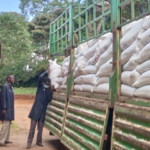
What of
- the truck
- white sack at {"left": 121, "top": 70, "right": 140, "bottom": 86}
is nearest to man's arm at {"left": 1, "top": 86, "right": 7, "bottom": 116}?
the truck

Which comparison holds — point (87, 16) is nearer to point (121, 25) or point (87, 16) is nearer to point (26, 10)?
point (121, 25)

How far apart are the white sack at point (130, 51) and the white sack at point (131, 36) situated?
0.26 feet

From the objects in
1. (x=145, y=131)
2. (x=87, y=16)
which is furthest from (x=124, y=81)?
(x=87, y=16)

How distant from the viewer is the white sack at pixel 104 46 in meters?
3.20

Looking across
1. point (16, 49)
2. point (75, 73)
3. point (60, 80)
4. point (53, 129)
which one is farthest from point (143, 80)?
point (16, 49)

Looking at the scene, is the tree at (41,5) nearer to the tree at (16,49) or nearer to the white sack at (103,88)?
the tree at (16,49)

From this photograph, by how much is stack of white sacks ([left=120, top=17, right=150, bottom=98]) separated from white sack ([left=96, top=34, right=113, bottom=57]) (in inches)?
11.3

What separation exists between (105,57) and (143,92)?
3.12 feet

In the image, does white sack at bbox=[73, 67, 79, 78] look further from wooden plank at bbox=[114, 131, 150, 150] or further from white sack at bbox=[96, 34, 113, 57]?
wooden plank at bbox=[114, 131, 150, 150]

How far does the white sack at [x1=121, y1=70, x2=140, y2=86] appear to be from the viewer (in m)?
2.54

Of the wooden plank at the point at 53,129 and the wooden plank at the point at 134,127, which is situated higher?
the wooden plank at the point at 134,127

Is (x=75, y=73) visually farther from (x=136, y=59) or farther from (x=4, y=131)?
(x=4, y=131)

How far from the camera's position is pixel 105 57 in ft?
10.4

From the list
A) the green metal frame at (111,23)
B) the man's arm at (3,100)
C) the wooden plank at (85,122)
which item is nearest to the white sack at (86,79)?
the green metal frame at (111,23)
